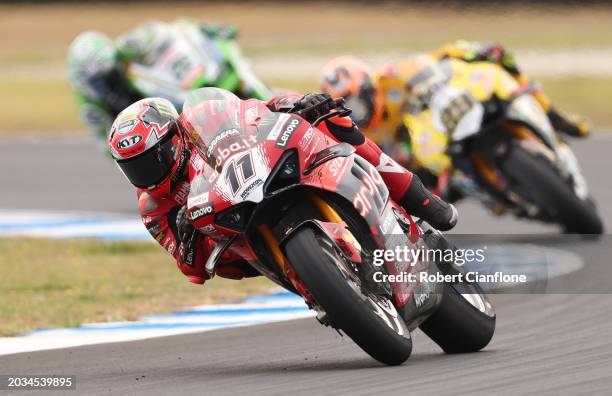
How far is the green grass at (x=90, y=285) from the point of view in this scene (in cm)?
883

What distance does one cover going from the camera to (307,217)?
618 cm

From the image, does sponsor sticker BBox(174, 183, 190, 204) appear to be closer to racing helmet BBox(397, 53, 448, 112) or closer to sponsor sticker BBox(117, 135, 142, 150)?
sponsor sticker BBox(117, 135, 142, 150)

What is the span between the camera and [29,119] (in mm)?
25516

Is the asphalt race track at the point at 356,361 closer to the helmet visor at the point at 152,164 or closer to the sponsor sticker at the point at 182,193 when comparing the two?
the sponsor sticker at the point at 182,193

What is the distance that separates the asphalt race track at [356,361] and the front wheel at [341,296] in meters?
0.16

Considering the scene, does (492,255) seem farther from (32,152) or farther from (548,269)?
(32,152)

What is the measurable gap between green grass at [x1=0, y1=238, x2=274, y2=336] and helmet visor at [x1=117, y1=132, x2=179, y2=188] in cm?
205

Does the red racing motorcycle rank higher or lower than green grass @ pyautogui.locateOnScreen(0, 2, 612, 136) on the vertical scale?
higher

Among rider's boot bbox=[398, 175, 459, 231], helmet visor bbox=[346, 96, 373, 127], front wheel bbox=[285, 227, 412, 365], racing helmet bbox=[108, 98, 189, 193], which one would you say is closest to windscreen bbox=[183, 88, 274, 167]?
racing helmet bbox=[108, 98, 189, 193]

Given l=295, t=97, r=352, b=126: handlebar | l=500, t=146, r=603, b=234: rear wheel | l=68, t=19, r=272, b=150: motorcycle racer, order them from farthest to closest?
l=68, t=19, r=272, b=150: motorcycle racer, l=500, t=146, r=603, b=234: rear wheel, l=295, t=97, r=352, b=126: handlebar

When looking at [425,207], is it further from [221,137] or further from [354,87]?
[354,87]

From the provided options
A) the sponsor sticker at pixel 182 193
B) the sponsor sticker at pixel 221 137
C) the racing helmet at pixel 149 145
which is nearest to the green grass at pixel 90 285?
the sponsor sticker at pixel 182 193

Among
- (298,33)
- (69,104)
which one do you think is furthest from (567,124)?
(298,33)

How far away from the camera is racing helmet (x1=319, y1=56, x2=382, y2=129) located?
11023 millimetres
